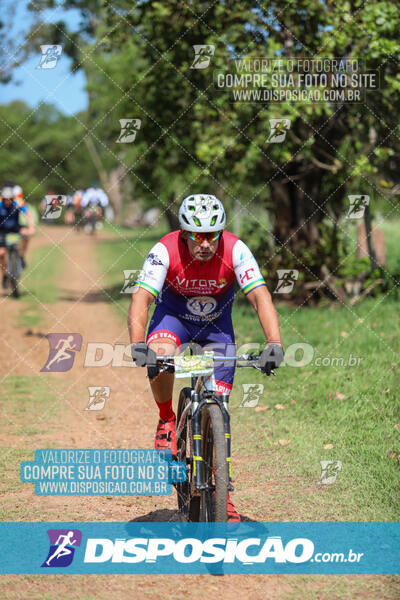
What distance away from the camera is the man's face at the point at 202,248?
5281 millimetres

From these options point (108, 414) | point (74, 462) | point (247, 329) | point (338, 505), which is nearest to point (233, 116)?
point (247, 329)

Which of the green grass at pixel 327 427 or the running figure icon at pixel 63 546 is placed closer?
the running figure icon at pixel 63 546

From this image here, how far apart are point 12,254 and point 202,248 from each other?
41.7 feet

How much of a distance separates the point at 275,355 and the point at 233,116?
9697 millimetres

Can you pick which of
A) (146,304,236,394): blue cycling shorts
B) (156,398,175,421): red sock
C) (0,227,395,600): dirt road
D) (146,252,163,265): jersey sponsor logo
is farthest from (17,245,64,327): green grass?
(146,252,163,265): jersey sponsor logo

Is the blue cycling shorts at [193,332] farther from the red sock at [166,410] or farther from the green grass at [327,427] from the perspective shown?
the green grass at [327,427]

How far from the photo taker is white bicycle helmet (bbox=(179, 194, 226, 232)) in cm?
520

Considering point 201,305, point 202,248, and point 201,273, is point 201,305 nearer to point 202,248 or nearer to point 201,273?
point 201,273

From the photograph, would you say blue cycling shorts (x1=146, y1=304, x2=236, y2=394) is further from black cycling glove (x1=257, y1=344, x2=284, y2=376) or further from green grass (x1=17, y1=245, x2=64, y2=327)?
green grass (x1=17, y1=245, x2=64, y2=327)

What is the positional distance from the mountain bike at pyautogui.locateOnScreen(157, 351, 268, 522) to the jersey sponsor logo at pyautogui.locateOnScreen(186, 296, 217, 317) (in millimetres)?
518

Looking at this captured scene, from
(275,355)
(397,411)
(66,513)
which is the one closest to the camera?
(275,355)

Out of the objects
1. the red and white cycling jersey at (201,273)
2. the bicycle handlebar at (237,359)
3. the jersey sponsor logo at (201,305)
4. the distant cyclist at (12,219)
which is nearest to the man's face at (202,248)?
the red and white cycling jersey at (201,273)

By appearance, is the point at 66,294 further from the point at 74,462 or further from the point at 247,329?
the point at 74,462

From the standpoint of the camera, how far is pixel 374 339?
432 inches
